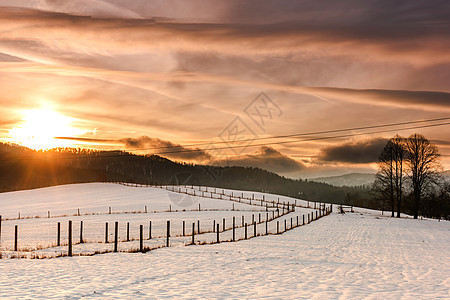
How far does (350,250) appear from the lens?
24875 millimetres

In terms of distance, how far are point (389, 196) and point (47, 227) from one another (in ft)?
183

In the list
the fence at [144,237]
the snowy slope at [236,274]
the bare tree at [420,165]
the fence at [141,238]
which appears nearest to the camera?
the snowy slope at [236,274]

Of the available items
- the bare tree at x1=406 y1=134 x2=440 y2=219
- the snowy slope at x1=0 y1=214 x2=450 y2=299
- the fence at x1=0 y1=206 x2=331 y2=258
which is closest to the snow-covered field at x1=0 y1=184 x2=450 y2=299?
the snowy slope at x1=0 y1=214 x2=450 y2=299

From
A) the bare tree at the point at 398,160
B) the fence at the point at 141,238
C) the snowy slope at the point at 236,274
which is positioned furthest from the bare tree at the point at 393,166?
the snowy slope at the point at 236,274

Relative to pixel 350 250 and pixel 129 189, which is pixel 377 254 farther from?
pixel 129 189

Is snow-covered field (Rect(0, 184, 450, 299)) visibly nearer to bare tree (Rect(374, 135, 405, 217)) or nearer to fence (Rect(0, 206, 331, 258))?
fence (Rect(0, 206, 331, 258))

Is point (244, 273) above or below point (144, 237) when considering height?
above

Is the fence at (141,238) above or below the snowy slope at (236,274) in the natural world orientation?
below

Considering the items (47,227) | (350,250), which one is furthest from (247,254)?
(47,227)

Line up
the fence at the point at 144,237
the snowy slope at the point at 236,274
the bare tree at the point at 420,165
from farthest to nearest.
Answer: the bare tree at the point at 420,165 < the fence at the point at 144,237 < the snowy slope at the point at 236,274

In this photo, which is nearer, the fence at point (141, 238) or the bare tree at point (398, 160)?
the fence at point (141, 238)

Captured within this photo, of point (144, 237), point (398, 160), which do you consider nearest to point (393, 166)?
point (398, 160)

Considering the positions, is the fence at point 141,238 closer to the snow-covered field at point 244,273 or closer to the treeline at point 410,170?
the snow-covered field at point 244,273

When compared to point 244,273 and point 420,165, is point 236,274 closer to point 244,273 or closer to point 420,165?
point 244,273
